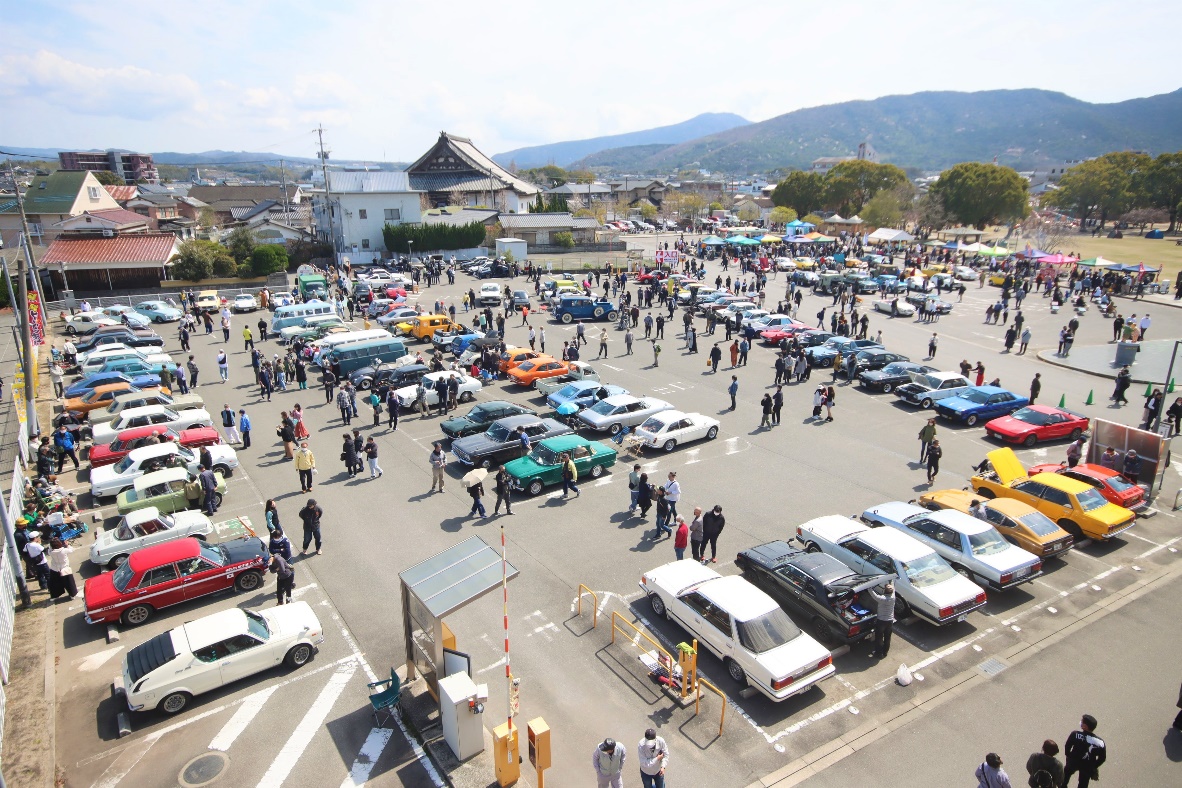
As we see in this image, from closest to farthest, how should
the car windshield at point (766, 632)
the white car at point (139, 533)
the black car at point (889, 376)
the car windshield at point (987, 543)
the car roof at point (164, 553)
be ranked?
the car windshield at point (766, 632)
the car roof at point (164, 553)
the car windshield at point (987, 543)
the white car at point (139, 533)
the black car at point (889, 376)

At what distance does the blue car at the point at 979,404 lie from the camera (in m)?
23.6

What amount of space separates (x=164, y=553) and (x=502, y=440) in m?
9.09

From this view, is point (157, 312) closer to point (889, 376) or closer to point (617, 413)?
point (617, 413)

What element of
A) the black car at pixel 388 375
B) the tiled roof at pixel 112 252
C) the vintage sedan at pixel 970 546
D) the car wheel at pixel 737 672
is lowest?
the car wheel at pixel 737 672

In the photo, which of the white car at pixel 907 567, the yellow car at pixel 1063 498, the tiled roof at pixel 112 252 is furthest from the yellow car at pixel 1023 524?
the tiled roof at pixel 112 252

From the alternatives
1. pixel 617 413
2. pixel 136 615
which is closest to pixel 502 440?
pixel 617 413

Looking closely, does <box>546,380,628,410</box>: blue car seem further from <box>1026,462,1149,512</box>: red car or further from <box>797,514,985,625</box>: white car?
<box>1026,462,1149,512</box>: red car

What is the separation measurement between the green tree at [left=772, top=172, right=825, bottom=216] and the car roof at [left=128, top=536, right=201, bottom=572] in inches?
3707

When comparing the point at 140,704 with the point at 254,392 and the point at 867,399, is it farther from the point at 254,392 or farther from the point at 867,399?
the point at 867,399

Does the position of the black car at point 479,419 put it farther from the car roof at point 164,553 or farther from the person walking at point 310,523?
the car roof at point 164,553

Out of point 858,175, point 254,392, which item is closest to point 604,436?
point 254,392

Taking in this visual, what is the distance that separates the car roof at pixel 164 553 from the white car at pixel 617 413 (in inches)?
472

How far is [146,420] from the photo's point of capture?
2111 cm

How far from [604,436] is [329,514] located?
29.6 feet
